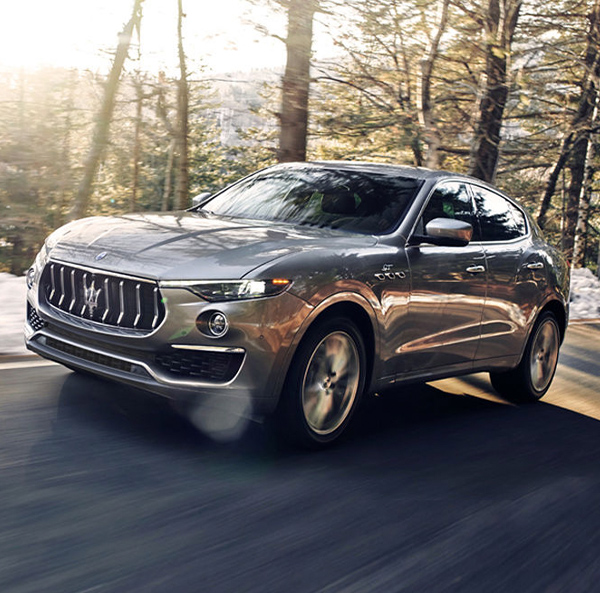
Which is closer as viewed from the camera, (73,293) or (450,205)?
(73,293)

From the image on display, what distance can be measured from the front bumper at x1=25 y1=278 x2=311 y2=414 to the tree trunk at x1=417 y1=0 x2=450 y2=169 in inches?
482

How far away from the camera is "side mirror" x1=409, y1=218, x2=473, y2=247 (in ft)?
18.5

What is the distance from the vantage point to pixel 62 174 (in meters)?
15.5

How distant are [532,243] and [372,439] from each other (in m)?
2.62

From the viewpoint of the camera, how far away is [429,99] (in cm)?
1741

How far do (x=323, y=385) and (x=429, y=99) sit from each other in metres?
13.3

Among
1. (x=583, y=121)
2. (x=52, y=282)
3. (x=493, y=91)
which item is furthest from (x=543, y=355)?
(x=583, y=121)

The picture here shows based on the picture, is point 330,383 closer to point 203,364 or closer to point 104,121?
point 203,364

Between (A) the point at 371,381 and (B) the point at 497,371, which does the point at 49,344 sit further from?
(B) the point at 497,371

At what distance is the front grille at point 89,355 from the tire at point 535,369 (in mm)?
3749

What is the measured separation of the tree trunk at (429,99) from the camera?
15730mm

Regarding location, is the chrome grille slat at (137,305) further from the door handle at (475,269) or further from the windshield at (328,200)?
the door handle at (475,269)

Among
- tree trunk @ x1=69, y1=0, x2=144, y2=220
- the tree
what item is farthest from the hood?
the tree

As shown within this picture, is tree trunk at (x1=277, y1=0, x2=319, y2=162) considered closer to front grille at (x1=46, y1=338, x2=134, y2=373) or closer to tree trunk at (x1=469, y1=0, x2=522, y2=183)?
tree trunk at (x1=469, y1=0, x2=522, y2=183)
